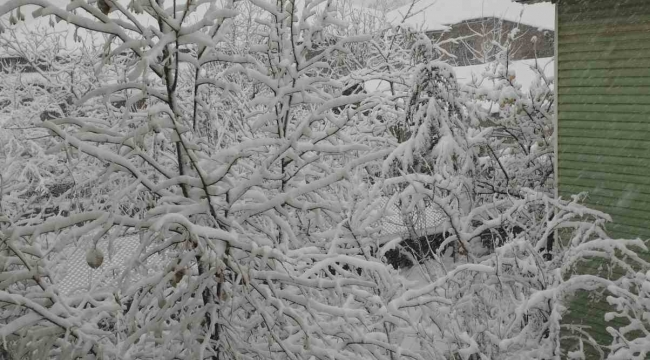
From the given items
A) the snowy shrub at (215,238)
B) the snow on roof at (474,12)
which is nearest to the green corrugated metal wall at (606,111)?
the snowy shrub at (215,238)

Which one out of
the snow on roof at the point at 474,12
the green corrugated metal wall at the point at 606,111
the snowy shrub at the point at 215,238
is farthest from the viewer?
the snow on roof at the point at 474,12

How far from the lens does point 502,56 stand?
460 inches

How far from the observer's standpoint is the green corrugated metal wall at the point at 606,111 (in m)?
6.86

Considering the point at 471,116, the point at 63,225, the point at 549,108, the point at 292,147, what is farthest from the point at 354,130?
the point at 63,225

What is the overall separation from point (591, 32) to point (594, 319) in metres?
3.69

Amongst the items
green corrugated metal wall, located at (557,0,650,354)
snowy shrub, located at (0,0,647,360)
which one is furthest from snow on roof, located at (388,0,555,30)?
snowy shrub, located at (0,0,647,360)

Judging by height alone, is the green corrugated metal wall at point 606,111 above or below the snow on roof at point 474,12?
below

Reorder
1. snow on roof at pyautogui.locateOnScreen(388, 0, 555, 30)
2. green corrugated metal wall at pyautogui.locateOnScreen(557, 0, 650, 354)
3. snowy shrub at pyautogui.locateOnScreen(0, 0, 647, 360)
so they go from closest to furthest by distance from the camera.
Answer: snowy shrub at pyautogui.locateOnScreen(0, 0, 647, 360), green corrugated metal wall at pyautogui.locateOnScreen(557, 0, 650, 354), snow on roof at pyautogui.locateOnScreen(388, 0, 555, 30)

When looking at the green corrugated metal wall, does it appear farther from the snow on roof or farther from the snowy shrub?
the snow on roof

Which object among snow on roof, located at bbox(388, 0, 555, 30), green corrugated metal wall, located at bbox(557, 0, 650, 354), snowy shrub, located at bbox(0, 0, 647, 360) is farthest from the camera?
snow on roof, located at bbox(388, 0, 555, 30)

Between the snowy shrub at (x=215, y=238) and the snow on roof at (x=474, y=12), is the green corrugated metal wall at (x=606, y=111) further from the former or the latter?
the snow on roof at (x=474, y=12)

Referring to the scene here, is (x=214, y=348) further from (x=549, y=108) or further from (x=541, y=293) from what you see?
(x=549, y=108)

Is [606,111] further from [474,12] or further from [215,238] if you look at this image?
[474,12]

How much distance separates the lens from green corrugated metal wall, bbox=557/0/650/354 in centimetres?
686
